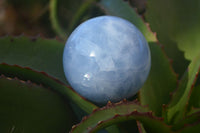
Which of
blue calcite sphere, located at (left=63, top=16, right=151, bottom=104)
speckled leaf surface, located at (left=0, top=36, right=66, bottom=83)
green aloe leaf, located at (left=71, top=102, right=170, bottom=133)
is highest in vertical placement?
blue calcite sphere, located at (left=63, top=16, right=151, bottom=104)

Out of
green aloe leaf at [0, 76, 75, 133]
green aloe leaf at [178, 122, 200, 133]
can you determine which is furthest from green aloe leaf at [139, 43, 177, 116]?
green aloe leaf at [0, 76, 75, 133]

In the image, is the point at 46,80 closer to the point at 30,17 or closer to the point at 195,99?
the point at 195,99

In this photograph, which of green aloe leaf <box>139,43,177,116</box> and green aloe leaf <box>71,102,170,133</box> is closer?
green aloe leaf <box>71,102,170,133</box>

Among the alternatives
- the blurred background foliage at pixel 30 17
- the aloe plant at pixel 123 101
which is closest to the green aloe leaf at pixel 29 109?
the aloe plant at pixel 123 101

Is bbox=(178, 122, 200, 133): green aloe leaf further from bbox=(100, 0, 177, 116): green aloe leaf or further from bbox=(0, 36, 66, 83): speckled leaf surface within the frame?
bbox=(0, 36, 66, 83): speckled leaf surface

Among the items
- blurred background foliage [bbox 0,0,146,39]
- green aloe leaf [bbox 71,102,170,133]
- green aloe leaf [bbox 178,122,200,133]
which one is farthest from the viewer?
blurred background foliage [bbox 0,0,146,39]

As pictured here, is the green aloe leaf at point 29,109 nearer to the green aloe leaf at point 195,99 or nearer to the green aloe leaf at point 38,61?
the green aloe leaf at point 38,61
